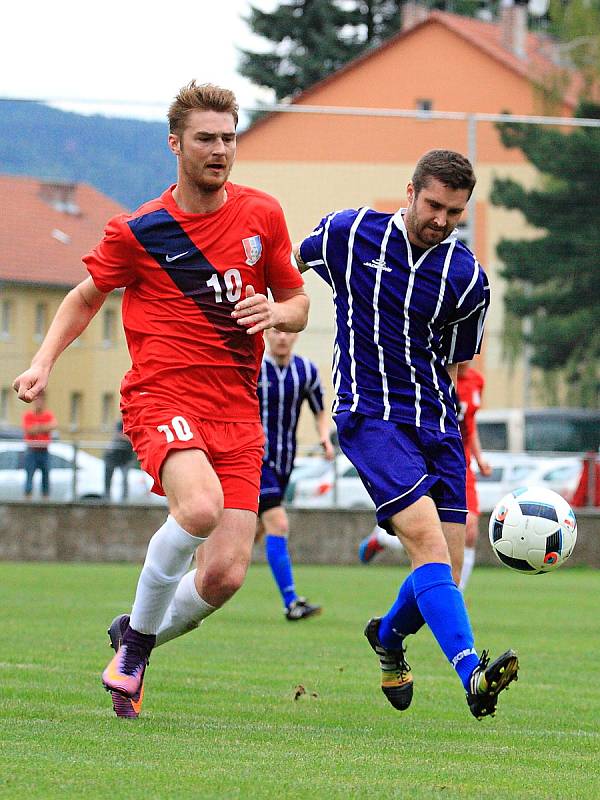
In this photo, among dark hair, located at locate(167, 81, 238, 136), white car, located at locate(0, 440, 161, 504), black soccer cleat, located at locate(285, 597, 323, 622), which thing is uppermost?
dark hair, located at locate(167, 81, 238, 136)

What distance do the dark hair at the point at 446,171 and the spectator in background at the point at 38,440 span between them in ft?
45.9

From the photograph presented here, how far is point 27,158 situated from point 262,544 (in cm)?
614

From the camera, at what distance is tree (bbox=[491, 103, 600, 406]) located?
21.2 m

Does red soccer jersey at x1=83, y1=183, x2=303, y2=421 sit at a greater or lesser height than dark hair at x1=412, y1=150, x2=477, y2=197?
lesser

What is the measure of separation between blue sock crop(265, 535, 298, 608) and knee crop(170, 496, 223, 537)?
6003 mm

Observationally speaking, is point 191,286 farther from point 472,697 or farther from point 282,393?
point 282,393

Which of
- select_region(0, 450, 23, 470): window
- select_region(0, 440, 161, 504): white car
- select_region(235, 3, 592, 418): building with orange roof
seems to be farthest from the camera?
select_region(0, 440, 161, 504): white car

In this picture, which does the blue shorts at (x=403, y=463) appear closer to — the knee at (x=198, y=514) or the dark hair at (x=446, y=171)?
the knee at (x=198, y=514)

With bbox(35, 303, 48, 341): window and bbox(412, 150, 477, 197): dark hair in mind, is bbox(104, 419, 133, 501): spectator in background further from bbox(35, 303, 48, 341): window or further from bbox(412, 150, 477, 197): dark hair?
bbox(412, 150, 477, 197): dark hair

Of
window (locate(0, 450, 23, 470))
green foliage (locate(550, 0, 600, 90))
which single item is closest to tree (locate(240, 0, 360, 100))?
green foliage (locate(550, 0, 600, 90))

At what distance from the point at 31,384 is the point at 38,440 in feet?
46.1

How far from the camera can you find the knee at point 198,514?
220 inches

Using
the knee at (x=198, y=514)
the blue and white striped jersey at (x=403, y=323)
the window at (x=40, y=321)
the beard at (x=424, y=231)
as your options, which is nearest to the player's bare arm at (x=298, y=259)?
the blue and white striped jersey at (x=403, y=323)

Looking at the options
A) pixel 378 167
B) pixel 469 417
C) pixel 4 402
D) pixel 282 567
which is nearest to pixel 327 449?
pixel 282 567
